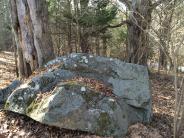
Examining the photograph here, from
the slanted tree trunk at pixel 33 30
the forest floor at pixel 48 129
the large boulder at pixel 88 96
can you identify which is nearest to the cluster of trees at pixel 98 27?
the slanted tree trunk at pixel 33 30

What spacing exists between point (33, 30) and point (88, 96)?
11.1 ft

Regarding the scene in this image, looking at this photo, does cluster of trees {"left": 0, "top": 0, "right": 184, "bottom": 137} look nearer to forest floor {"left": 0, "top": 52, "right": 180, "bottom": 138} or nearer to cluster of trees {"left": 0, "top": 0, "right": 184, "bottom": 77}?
cluster of trees {"left": 0, "top": 0, "right": 184, "bottom": 77}

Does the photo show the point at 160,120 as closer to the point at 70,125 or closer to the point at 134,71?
the point at 134,71

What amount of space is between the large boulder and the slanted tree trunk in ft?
4.86

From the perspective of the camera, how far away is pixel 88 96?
620cm

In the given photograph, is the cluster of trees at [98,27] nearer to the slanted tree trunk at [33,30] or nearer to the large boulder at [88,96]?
the slanted tree trunk at [33,30]

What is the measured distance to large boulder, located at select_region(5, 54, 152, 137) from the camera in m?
5.88

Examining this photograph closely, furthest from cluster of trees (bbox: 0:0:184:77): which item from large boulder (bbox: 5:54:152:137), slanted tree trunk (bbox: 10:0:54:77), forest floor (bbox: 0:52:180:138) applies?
forest floor (bbox: 0:52:180:138)

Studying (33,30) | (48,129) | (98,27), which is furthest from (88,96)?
(98,27)

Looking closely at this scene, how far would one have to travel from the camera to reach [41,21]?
868 centimetres

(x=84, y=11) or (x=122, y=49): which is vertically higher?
(x=84, y=11)

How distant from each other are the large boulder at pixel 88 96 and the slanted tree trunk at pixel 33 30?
58.3 inches

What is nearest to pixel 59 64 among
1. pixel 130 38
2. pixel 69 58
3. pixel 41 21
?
pixel 69 58

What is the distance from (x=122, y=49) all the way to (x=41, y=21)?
705 inches
